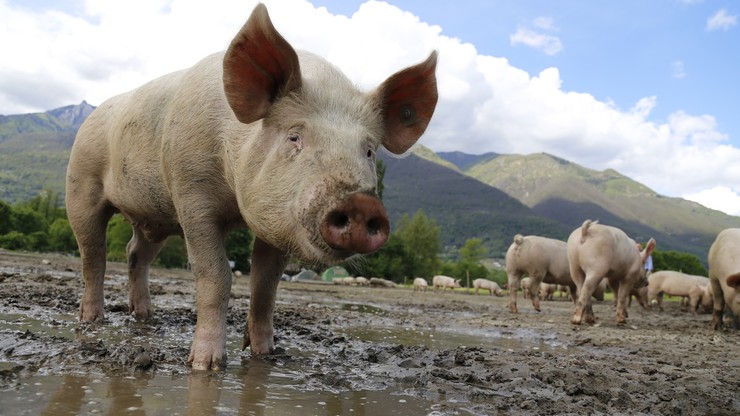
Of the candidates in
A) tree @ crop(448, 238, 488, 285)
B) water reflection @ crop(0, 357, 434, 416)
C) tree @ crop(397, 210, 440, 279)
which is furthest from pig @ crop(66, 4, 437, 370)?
tree @ crop(448, 238, 488, 285)

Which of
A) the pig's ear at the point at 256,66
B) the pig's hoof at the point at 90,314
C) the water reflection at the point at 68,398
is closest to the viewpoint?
the water reflection at the point at 68,398

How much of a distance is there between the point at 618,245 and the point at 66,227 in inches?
2860

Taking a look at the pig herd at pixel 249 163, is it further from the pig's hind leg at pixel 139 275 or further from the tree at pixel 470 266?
the tree at pixel 470 266

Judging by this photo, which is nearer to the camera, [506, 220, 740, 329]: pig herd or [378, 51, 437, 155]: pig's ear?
[378, 51, 437, 155]: pig's ear

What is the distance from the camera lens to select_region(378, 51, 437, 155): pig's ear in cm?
411

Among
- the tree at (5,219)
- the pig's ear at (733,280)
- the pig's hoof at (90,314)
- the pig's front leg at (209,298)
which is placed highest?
the tree at (5,219)

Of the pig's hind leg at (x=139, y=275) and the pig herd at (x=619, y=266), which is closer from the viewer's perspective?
the pig's hind leg at (x=139, y=275)

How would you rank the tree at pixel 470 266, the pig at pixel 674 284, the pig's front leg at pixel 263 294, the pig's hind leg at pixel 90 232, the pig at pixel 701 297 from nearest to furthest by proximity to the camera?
the pig's front leg at pixel 263 294, the pig's hind leg at pixel 90 232, the pig at pixel 701 297, the pig at pixel 674 284, the tree at pixel 470 266

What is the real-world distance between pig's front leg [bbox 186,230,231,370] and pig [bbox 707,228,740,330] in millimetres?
8377

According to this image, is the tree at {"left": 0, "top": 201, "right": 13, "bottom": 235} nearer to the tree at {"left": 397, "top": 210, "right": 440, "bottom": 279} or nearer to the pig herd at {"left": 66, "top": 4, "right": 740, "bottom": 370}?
the tree at {"left": 397, "top": 210, "right": 440, "bottom": 279}

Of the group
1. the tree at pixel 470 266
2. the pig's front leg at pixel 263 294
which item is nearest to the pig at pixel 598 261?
the pig's front leg at pixel 263 294

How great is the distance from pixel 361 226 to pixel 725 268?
32.6ft

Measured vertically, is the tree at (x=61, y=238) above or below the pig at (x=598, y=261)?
above

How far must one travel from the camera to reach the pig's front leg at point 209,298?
148 inches
